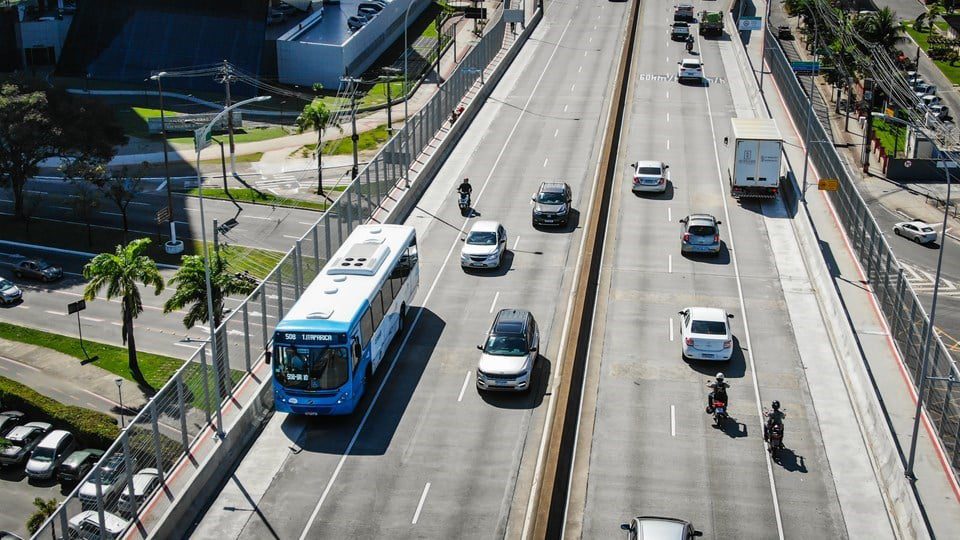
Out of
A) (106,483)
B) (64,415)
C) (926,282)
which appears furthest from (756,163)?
(106,483)

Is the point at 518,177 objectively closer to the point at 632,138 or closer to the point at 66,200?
the point at 632,138

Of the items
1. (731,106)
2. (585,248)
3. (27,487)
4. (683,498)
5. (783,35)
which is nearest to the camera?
(683,498)

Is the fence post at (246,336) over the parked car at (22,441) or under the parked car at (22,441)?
over

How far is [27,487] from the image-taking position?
169 ft

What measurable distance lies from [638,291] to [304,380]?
57.4 ft

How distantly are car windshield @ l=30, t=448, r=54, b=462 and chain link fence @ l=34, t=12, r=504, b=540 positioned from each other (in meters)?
14.2

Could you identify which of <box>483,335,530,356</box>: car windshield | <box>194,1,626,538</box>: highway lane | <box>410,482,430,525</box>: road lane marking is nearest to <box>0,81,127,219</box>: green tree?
<box>194,1,626,538</box>: highway lane

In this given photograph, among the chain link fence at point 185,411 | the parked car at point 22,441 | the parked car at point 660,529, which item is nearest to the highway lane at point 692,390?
the parked car at point 660,529

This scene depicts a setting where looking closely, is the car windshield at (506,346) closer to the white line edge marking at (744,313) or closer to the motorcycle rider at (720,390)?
the motorcycle rider at (720,390)

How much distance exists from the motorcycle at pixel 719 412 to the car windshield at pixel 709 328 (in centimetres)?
469

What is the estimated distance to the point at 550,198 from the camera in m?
53.8

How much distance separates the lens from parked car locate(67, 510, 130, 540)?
27375 mm

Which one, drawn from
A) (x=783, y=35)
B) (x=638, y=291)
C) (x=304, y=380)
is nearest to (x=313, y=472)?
(x=304, y=380)

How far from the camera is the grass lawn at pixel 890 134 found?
10097cm
